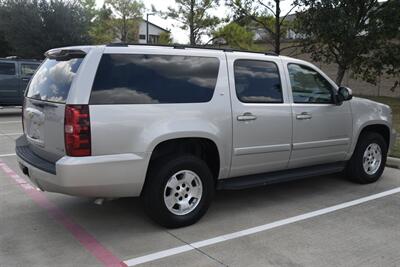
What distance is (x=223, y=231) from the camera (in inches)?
178

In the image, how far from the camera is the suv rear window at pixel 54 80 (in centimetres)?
416

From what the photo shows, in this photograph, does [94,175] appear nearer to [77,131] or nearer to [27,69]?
[77,131]

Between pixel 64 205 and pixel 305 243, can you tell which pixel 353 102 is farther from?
pixel 64 205

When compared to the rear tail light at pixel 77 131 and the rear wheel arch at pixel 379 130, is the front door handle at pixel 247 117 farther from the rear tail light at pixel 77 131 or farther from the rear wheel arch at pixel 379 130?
the rear wheel arch at pixel 379 130

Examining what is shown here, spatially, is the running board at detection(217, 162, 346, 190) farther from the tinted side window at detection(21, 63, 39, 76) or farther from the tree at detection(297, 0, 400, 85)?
the tinted side window at detection(21, 63, 39, 76)

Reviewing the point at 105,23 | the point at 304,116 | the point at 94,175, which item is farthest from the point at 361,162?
the point at 105,23

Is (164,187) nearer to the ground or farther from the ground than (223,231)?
farther from the ground

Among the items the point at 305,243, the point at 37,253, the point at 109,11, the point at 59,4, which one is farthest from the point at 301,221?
the point at 109,11

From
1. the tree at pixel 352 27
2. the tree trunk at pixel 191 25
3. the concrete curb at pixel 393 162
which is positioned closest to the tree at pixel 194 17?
the tree trunk at pixel 191 25

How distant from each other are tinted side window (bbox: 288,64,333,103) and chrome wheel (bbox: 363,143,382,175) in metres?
1.14

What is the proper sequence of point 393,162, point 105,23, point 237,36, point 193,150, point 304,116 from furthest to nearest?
point 105,23 → point 237,36 → point 393,162 → point 304,116 → point 193,150

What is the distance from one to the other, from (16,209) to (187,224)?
6.86 ft

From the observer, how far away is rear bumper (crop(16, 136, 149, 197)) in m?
3.90

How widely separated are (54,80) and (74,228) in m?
1.54
